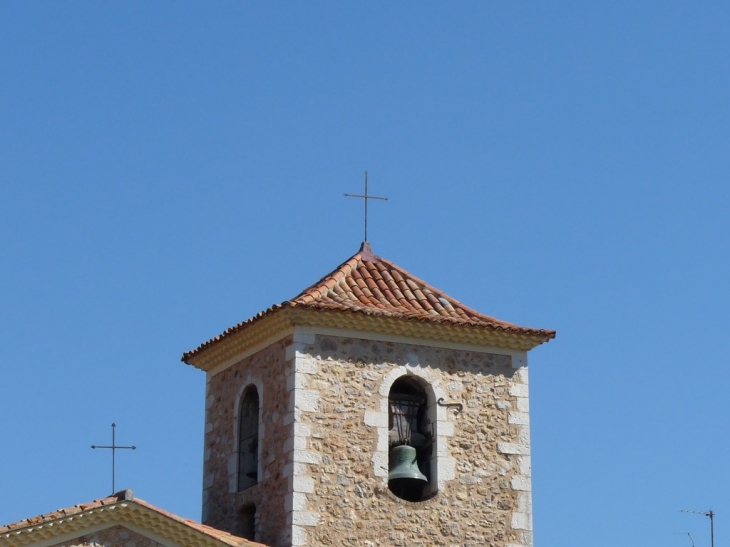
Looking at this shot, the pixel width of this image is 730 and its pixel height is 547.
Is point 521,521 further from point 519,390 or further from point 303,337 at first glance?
point 303,337

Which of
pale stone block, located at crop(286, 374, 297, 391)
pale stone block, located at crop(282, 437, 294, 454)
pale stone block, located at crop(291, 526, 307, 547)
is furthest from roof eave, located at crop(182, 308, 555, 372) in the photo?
pale stone block, located at crop(291, 526, 307, 547)

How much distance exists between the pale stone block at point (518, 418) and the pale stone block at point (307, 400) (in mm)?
2664

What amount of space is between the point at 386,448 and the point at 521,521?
79.5 inches

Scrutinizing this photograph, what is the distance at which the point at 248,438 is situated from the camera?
23047 millimetres

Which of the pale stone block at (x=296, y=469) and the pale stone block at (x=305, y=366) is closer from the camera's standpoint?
the pale stone block at (x=296, y=469)

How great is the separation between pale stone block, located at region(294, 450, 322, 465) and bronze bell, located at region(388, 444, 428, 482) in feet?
3.21

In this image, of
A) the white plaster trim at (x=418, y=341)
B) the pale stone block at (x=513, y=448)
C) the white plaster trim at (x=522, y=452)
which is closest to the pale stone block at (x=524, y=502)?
the white plaster trim at (x=522, y=452)

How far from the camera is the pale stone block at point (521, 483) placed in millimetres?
22281

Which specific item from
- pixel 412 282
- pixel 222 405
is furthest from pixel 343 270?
pixel 222 405

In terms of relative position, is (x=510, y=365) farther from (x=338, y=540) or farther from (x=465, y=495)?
(x=338, y=540)

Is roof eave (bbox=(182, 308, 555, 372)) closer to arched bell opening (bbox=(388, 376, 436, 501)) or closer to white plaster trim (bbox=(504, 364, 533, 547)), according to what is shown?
white plaster trim (bbox=(504, 364, 533, 547))

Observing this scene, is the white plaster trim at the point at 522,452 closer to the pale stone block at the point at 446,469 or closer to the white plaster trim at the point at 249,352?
the pale stone block at the point at 446,469

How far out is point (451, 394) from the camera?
2231 centimetres

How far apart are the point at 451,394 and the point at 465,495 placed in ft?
4.30
